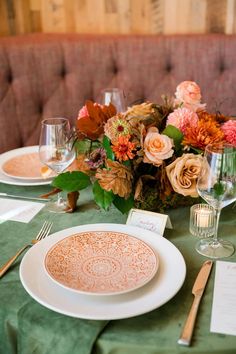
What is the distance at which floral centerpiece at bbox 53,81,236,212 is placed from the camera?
98 centimetres

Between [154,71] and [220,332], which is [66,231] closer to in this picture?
[220,332]

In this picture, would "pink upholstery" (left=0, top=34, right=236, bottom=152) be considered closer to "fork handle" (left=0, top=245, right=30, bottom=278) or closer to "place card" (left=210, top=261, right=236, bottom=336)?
"fork handle" (left=0, top=245, right=30, bottom=278)

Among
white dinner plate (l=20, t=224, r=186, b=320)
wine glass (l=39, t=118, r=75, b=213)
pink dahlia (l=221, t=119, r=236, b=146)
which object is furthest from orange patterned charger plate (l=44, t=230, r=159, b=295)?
pink dahlia (l=221, t=119, r=236, b=146)

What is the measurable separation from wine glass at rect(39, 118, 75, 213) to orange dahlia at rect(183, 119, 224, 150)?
31cm

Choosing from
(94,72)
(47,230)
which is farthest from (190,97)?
(94,72)

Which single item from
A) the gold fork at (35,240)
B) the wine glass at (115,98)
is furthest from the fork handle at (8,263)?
the wine glass at (115,98)

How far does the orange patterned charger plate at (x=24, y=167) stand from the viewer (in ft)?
4.30

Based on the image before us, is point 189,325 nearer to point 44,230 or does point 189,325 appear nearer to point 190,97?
point 44,230

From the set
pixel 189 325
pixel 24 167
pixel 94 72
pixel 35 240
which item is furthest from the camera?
pixel 94 72

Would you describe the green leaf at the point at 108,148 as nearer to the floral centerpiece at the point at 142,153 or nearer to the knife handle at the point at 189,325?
the floral centerpiece at the point at 142,153

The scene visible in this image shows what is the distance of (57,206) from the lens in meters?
1.13

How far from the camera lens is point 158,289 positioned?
76cm

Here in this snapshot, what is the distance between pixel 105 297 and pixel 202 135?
472 mm

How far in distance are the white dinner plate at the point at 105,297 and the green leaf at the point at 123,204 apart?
144 mm
